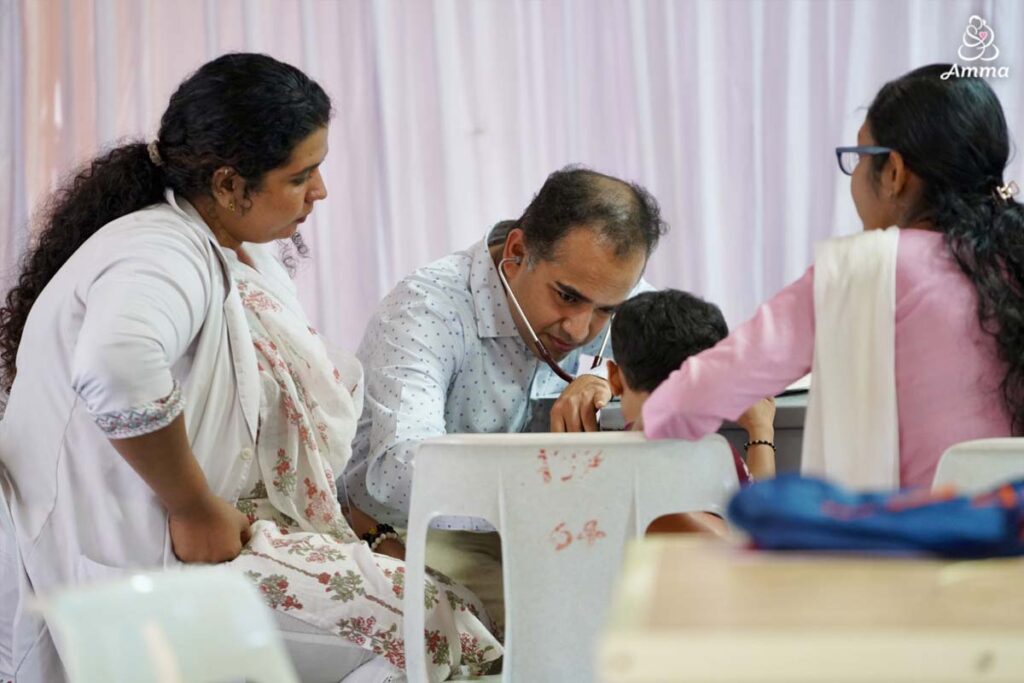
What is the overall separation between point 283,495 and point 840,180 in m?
1.86

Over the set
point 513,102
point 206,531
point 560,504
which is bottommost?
point 206,531

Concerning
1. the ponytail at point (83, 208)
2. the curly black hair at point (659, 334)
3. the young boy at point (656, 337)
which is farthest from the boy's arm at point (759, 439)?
the ponytail at point (83, 208)

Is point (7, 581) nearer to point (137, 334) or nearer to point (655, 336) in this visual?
point (137, 334)

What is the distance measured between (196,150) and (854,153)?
0.94m

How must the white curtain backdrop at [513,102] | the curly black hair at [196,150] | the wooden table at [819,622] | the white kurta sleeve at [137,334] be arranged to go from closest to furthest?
the wooden table at [819,622]
the white kurta sleeve at [137,334]
the curly black hair at [196,150]
the white curtain backdrop at [513,102]

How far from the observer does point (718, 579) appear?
79 centimetres

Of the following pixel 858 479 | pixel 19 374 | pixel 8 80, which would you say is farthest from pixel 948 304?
pixel 8 80

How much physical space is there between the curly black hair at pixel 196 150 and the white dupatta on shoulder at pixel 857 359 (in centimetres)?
84

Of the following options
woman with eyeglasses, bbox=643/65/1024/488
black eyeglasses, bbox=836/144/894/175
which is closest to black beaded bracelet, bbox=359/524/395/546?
woman with eyeglasses, bbox=643/65/1024/488

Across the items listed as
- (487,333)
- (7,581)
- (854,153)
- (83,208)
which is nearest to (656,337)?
(854,153)

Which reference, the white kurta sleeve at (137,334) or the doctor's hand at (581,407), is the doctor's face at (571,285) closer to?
the doctor's hand at (581,407)

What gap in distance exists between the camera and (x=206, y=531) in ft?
6.05

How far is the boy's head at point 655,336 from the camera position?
1834mm

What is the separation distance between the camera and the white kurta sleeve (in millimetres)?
1661
